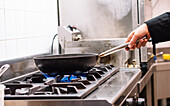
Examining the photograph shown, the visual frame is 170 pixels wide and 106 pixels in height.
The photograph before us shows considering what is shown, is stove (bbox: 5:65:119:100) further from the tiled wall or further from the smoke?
the smoke

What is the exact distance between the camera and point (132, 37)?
188cm

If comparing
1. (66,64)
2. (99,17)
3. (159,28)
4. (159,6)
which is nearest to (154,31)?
(159,28)

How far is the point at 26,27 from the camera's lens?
2172 millimetres

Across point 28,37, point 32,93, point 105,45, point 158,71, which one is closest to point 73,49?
point 105,45

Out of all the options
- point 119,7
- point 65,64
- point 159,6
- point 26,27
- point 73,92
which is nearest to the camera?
point 73,92

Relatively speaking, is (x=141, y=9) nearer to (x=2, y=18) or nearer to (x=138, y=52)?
(x=138, y=52)

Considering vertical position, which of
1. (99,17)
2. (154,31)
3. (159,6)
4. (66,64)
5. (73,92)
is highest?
(159,6)

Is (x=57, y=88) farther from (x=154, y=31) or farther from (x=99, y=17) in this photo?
(x=99, y=17)

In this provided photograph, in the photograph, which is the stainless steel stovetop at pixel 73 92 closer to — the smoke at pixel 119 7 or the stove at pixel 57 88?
the stove at pixel 57 88

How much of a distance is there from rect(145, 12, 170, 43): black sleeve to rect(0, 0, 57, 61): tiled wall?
81cm

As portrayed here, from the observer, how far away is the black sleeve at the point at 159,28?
6.37 ft

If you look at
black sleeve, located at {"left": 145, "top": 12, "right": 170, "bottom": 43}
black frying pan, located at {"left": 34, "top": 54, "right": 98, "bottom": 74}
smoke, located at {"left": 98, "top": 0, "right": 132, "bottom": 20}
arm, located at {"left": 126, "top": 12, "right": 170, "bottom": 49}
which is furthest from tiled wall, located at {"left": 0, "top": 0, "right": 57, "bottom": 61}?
black sleeve, located at {"left": 145, "top": 12, "right": 170, "bottom": 43}

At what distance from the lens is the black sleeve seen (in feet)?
6.37

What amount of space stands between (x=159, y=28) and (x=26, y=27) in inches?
34.9
